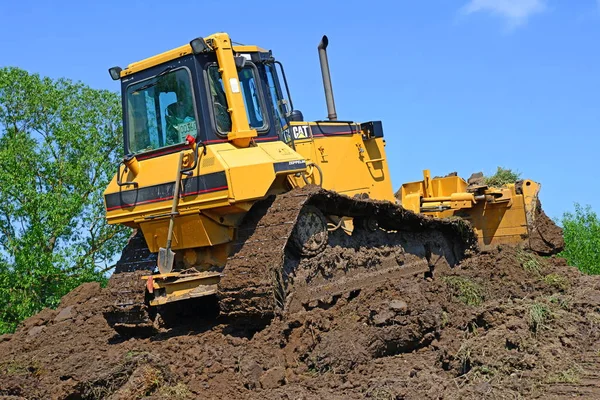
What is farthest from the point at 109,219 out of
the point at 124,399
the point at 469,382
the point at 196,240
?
the point at 469,382

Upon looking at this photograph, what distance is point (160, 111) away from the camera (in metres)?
9.35

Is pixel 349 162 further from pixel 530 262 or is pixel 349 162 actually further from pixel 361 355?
pixel 361 355

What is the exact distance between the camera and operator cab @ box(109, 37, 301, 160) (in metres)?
8.88

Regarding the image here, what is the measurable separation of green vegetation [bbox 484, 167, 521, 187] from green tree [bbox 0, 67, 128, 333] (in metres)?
9.05

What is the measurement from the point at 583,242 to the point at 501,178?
9.83 m

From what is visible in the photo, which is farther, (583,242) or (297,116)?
(583,242)

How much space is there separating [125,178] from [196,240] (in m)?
1.30

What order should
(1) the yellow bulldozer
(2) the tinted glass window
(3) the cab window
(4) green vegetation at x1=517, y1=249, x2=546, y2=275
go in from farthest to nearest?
(4) green vegetation at x1=517, y1=249, x2=546, y2=275
(2) the tinted glass window
(3) the cab window
(1) the yellow bulldozer

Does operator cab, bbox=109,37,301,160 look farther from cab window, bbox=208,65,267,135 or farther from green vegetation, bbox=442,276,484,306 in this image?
green vegetation, bbox=442,276,484,306

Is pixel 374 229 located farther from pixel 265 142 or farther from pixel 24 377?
pixel 24 377

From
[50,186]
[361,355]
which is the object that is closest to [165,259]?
[361,355]

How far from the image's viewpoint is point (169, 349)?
27.2 feet

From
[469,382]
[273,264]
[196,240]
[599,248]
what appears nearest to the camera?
[469,382]

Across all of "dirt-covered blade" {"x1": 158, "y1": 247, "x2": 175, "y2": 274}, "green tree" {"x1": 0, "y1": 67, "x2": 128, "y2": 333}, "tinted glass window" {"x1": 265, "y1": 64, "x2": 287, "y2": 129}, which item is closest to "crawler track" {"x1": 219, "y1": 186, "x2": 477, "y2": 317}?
"dirt-covered blade" {"x1": 158, "y1": 247, "x2": 175, "y2": 274}
